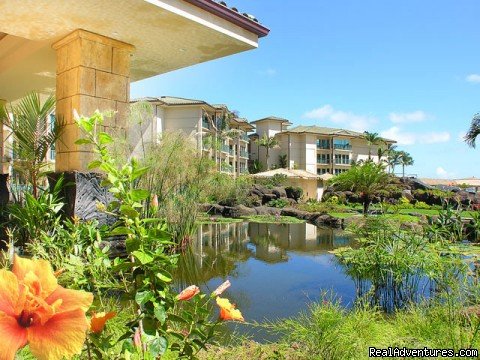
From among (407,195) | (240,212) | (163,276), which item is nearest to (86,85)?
(163,276)

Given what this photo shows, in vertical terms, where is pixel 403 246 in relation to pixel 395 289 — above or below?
above

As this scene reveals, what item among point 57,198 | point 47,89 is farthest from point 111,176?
point 47,89

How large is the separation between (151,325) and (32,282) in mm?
592

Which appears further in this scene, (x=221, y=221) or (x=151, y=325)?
(x=221, y=221)

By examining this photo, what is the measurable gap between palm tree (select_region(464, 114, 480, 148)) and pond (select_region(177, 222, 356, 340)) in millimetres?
9914

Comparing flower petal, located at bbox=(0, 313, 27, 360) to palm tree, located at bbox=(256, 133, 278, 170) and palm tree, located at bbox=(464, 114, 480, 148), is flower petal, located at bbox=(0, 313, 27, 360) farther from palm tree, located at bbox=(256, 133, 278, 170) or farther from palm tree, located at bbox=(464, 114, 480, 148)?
palm tree, located at bbox=(256, 133, 278, 170)

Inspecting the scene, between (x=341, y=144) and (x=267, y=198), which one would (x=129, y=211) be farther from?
(x=341, y=144)

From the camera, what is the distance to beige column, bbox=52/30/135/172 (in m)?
4.64

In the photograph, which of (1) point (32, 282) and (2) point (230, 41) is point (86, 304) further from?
(2) point (230, 41)

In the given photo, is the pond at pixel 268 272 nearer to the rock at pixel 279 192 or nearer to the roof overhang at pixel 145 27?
the roof overhang at pixel 145 27

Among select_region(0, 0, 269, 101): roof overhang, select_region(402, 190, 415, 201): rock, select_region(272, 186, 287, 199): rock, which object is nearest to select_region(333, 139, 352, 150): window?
select_region(402, 190, 415, 201): rock

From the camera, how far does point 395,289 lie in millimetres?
4531

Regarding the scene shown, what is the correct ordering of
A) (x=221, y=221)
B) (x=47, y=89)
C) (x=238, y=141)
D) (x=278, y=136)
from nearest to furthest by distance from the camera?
(x=47, y=89), (x=221, y=221), (x=238, y=141), (x=278, y=136)

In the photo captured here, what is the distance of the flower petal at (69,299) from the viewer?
63 cm
